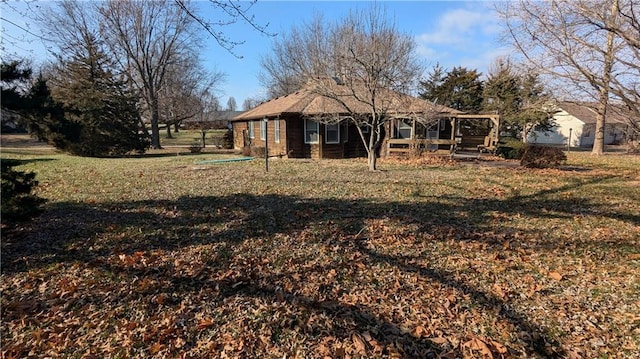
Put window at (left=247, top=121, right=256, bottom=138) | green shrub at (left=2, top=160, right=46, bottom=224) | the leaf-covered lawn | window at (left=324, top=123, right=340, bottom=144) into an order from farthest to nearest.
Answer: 1. window at (left=247, top=121, right=256, bottom=138)
2. window at (left=324, top=123, right=340, bottom=144)
3. green shrub at (left=2, top=160, right=46, bottom=224)
4. the leaf-covered lawn

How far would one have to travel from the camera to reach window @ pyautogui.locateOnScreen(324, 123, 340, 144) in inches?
724

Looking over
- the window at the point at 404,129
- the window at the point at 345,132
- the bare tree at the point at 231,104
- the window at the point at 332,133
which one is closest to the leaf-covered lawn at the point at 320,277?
the window at the point at 332,133

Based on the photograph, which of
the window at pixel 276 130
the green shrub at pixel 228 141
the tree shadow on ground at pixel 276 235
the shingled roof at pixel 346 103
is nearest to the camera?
the tree shadow on ground at pixel 276 235

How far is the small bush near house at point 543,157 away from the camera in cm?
1372

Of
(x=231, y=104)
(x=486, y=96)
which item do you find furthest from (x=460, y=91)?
(x=231, y=104)

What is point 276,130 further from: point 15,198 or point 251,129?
point 15,198

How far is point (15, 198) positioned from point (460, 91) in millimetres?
34264

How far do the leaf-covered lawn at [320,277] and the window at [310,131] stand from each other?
10620mm

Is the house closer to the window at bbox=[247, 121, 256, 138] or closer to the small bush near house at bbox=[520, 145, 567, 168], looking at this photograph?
the window at bbox=[247, 121, 256, 138]

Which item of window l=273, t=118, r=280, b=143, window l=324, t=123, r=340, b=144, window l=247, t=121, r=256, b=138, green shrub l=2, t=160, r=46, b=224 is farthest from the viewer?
window l=247, t=121, r=256, b=138

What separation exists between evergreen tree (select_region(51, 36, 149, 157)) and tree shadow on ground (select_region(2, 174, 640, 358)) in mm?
14563

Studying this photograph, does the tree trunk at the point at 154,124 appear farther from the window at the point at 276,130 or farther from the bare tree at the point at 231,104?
the bare tree at the point at 231,104

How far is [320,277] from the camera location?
428 centimetres

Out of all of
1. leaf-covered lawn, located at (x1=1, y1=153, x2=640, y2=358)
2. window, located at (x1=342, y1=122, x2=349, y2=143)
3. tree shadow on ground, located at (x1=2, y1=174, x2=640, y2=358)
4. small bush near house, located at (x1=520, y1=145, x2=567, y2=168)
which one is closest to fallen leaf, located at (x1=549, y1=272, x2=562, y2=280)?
leaf-covered lawn, located at (x1=1, y1=153, x2=640, y2=358)
